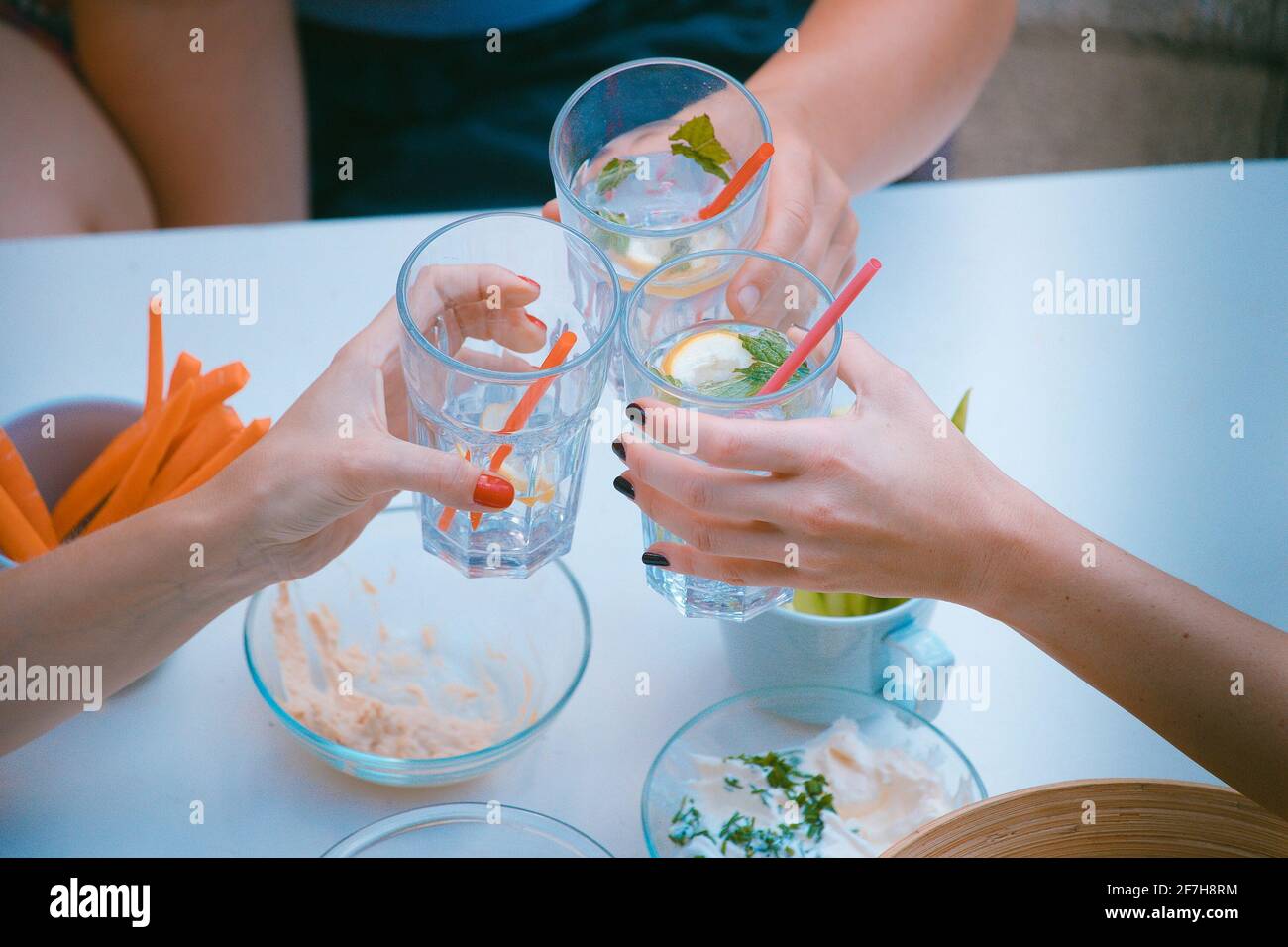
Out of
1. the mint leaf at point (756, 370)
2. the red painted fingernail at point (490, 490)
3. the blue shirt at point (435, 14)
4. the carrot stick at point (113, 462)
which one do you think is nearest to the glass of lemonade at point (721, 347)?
the mint leaf at point (756, 370)

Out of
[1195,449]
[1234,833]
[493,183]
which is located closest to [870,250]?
[1195,449]

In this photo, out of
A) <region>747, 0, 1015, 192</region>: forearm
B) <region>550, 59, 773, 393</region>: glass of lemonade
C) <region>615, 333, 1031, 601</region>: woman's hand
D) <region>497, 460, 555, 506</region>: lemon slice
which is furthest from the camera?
<region>747, 0, 1015, 192</region>: forearm

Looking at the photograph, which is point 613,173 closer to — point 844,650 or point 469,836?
point 844,650

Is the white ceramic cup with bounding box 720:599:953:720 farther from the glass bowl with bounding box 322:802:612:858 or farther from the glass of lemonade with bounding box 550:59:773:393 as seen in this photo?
the glass of lemonade with bounding box 550:59:773:393

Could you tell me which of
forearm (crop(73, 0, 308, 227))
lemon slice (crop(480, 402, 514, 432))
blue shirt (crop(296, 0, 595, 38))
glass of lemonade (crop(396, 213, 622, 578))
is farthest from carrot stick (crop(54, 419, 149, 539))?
blue shirt (crop(296, 0, 595, 38))

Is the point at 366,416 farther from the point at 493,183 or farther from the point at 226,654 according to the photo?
the point at 493,183

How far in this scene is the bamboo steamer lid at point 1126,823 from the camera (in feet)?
2.79

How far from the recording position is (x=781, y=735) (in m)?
1.05

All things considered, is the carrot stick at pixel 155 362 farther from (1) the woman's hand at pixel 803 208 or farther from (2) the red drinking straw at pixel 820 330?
(2) the red drinking straw at pixel 820 330

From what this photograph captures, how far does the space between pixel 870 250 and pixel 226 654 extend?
2.79 feet

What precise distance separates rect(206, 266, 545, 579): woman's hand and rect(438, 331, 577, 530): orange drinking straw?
47 millimetres

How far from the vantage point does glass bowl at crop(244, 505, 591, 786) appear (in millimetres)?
1024

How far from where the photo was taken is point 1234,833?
0.87 metres

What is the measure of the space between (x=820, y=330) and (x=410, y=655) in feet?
1.66
